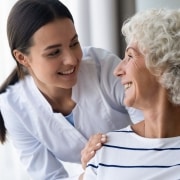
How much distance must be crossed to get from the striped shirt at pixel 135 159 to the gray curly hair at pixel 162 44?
6.0 inches

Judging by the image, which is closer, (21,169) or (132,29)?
(132,29)

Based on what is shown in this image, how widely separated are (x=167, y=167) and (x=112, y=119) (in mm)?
393

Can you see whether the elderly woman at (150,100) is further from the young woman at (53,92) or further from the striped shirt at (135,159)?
the young woman at (53,92)

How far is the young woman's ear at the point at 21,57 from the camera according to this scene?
1483 millimetres

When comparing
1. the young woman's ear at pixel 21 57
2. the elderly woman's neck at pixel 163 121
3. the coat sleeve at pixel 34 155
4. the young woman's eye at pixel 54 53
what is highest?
the young woman's eye at pixel 54 53

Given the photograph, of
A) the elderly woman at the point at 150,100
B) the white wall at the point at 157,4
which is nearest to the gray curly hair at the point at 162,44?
the elderly woman at the point at 150,100

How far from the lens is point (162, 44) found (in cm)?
119

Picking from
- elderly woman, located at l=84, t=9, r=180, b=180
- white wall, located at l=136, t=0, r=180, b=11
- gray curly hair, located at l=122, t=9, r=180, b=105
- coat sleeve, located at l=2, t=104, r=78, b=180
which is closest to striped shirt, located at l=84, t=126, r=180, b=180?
elderly woman, located at l=84, t=9, r=180, b=180

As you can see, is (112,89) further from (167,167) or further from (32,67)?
(167,167)

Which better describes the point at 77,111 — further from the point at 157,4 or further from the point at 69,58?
the point at 157,4

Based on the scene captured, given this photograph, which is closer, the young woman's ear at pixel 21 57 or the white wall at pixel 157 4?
the young woman's ear at pixel 21 57

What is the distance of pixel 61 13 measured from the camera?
1427 millimetres

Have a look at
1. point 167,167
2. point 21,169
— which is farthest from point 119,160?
point 21,169

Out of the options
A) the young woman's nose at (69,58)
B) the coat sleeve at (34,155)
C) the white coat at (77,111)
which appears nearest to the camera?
the young woman's nose at (69,58)
